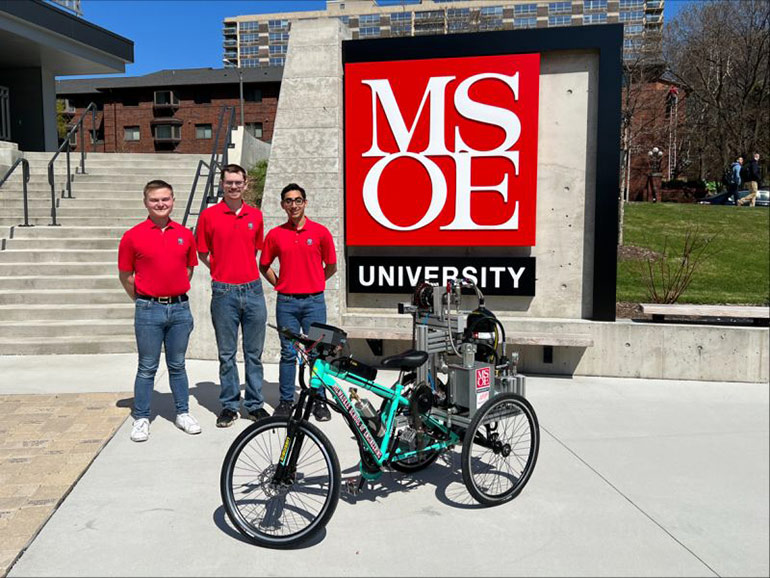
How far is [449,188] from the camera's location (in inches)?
284

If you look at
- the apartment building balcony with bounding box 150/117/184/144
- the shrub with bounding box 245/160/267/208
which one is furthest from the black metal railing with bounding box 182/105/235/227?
the apartment building balcony with bounding box 150/117/184/144

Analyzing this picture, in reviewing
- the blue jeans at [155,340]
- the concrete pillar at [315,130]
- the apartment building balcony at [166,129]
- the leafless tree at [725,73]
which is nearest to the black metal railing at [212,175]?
the concrete pillar at [315,130]

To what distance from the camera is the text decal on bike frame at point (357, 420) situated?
3576 mm

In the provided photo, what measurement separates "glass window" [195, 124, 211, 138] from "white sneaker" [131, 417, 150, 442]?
178 feet

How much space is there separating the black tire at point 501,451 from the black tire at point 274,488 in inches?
32.7

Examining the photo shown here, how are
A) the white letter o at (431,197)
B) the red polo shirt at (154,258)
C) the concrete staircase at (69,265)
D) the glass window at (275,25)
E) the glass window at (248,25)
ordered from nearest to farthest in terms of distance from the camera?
the red polo shirt at (154,258) → the white letter o at (431,197) → the concrete staircase at (69,265) → the glass window at (275,25) → the glass window at (248,25)

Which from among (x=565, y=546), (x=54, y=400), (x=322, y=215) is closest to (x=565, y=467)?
(x=565, y=546)

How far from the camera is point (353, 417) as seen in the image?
3617 mm

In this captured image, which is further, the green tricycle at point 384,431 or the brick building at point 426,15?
the brick building at point 426,15

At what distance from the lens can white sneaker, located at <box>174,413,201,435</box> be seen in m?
5.18

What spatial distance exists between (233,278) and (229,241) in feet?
0.97

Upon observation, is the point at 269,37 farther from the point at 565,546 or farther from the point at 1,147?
the point at 565,546

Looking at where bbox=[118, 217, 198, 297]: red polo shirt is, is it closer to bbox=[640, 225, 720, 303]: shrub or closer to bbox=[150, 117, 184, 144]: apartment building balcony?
bbox=[640, 225, 720, 303]: shrub

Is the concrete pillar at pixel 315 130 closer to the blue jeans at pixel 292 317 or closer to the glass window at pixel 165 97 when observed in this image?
the blue jeans at pixel 292 317
